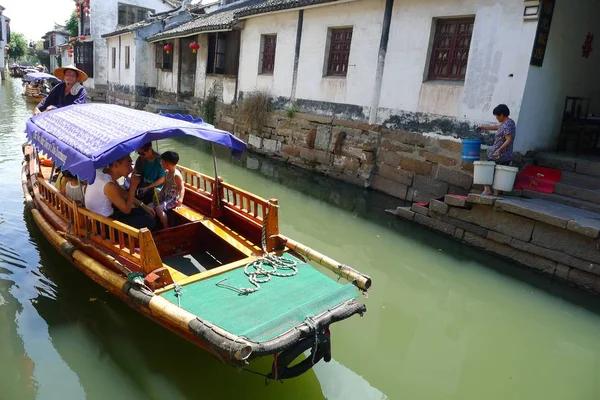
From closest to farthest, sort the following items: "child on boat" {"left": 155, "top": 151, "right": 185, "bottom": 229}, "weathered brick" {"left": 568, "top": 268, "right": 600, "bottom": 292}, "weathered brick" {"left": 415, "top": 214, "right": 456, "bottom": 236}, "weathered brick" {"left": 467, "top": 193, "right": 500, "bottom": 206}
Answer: "child on boat" {"left": 155, "top": 151, "right": 185, "bottom": 229} → "weathered brick" {"left": 568, "top": 268, "right": 600, "bottom": 292} → "weathered brick" {"left": 467, "top": 193, "right": 500, "bottom": 206} → "weathered brick" {"left": 415, "top": 214, "right": 456, "bottom": 236}

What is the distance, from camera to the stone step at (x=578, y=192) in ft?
19.4

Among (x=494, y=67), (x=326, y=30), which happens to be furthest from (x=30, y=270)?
(x=326, y=30)

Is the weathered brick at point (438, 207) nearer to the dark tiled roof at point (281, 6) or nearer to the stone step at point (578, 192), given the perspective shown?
the stone step at point (578, 192)

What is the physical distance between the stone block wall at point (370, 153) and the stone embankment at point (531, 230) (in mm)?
892

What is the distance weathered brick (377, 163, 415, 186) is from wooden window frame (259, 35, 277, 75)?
15.9 ft

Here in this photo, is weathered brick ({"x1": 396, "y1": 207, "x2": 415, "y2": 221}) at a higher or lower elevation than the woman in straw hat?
lower

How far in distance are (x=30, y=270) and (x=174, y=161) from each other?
6.99ft

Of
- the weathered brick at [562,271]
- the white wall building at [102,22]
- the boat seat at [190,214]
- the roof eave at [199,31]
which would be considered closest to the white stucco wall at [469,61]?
the weathered brick at [562,271]

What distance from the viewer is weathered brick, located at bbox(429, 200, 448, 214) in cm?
667

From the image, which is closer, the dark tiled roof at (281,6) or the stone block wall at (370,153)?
the stone block wall at (370,153)

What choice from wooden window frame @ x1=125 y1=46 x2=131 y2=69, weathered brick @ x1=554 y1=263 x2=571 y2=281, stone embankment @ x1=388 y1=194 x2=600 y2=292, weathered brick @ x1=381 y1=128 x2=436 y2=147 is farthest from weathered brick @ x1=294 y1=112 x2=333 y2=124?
wooden window frame @ x1=125 y1=46 x2=131 y2=69

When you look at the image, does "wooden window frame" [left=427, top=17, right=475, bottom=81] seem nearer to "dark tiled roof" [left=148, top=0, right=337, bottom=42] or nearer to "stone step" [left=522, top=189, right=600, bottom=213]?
"stone step" [left=522, top=189, right=600, bottom=213]

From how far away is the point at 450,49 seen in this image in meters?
7.55

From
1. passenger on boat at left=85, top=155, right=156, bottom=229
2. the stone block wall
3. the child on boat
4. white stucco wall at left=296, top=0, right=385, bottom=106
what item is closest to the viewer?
passenger on boat at left=85, top=155, right=156, bottom=229
